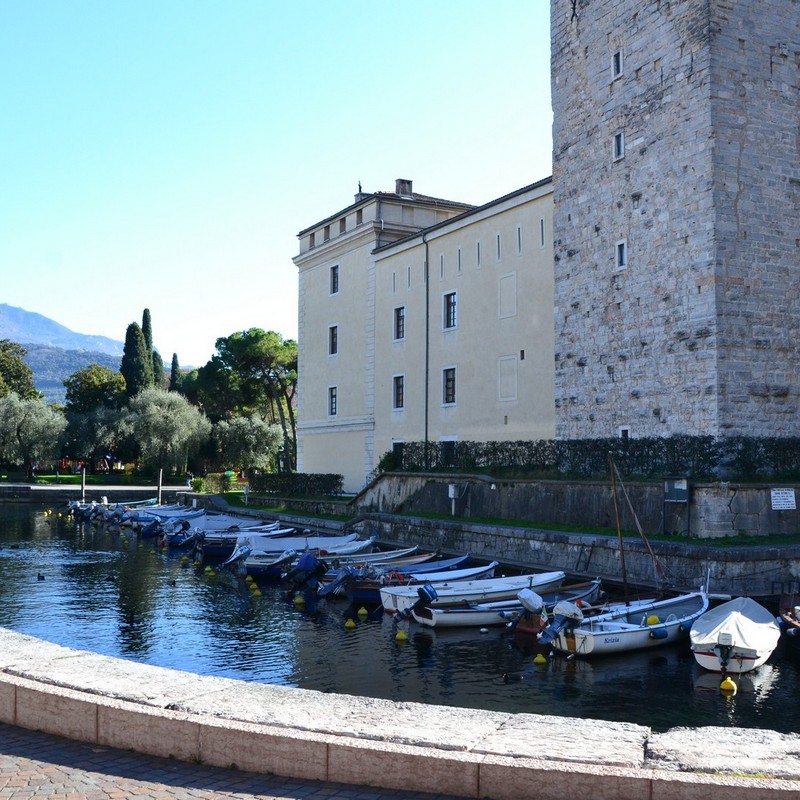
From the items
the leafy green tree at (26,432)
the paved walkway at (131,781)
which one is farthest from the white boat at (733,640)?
the leafy green tree at (26,432)

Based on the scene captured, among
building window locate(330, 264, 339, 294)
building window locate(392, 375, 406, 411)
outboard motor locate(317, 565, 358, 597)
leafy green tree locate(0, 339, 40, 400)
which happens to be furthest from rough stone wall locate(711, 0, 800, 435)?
leafy green tree locate(0, 339, 40, 400)

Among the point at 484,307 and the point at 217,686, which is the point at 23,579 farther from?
the point at 217,686

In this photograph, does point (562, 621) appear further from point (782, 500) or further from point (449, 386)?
point (449, 386)

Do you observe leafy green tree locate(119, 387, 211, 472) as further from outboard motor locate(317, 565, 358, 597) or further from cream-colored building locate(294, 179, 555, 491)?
outboard motor locate(317, 565, 358, 597)

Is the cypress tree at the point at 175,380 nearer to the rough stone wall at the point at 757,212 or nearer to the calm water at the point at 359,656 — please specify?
the calm water at the point at 359,656

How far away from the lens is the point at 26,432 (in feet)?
222

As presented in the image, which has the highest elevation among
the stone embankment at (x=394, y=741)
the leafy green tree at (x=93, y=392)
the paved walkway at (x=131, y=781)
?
the leafy green tree at (x=93, y=392)

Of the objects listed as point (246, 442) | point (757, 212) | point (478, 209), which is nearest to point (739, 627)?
point (757, 212)

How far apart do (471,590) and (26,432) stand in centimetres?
5564

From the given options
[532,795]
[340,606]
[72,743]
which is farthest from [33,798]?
[340,606]

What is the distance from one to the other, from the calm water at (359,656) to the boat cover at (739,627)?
49 cm

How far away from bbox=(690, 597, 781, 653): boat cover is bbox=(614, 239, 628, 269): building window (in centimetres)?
1228

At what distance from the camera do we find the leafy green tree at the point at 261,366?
67.9 meters

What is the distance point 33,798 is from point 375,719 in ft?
6.92
